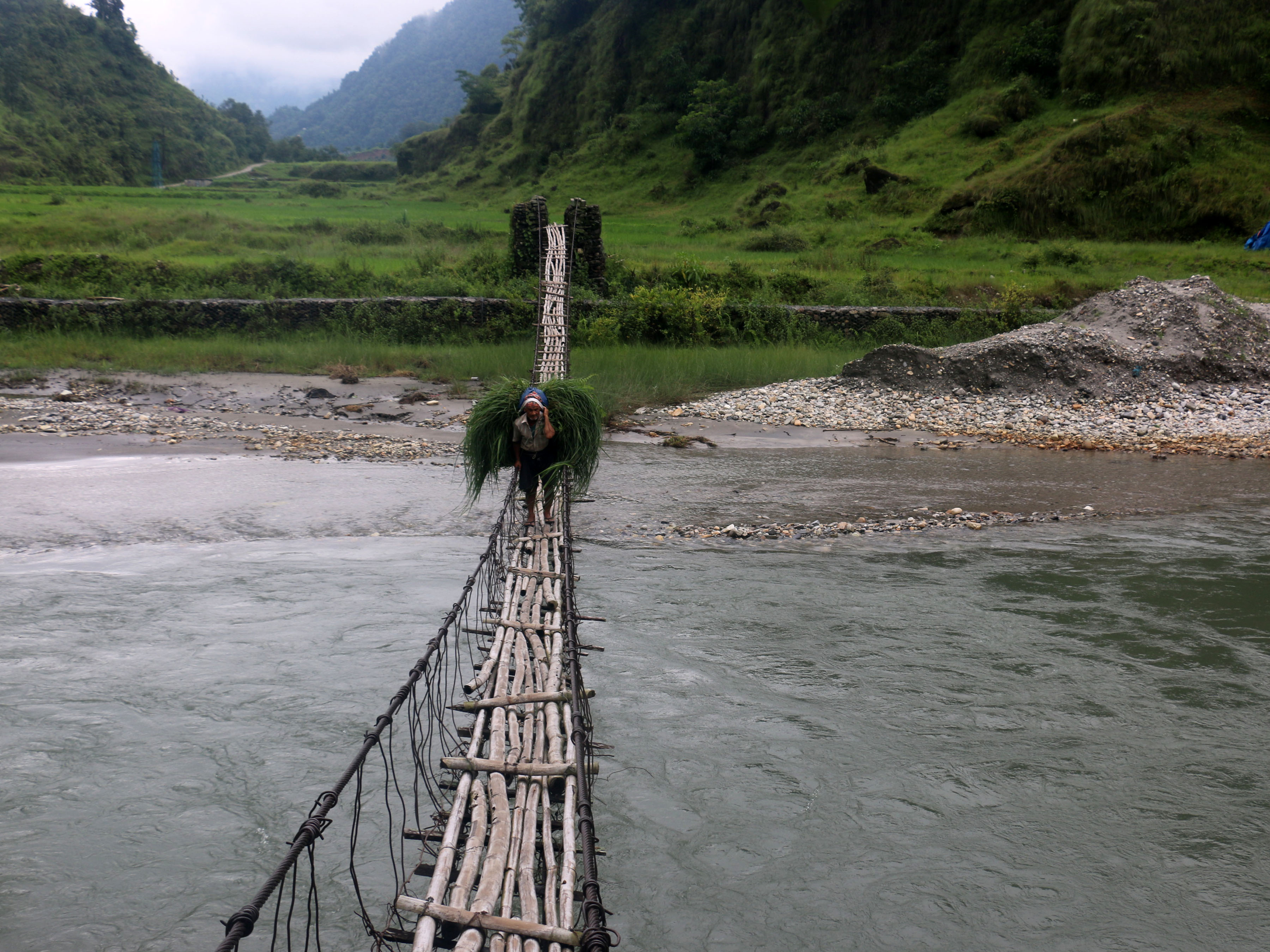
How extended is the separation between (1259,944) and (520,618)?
2996 mm

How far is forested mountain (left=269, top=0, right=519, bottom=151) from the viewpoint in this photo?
84.6 m

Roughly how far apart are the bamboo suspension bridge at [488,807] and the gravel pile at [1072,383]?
7168 mm

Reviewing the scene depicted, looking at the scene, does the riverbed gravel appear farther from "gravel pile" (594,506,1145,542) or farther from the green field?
the green field

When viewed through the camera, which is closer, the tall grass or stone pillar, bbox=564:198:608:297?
the tall grass

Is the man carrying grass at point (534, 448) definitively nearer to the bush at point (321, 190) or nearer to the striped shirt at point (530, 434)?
the striped shirt at point (530, 434)

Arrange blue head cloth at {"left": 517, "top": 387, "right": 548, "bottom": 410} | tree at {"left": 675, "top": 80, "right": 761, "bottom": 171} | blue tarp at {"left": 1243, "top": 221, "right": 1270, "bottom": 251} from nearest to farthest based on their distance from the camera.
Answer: blue head cloth at {"left": 517, "top": 387, "right": 548, "bottom": 410} → blue tarp at {"left": 1243, "top": 221, "right": 1270, "bottom": 251} → tree at {"left": 675, "top": 80, "right": 761, "bottom": 171}

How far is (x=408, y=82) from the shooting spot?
90.9m

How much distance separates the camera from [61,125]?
34.9 m

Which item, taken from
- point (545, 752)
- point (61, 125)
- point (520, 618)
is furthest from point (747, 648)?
point (61, 125)

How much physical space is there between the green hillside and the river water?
7249 mm

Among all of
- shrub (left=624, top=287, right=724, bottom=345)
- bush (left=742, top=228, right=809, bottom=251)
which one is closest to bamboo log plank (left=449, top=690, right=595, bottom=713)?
shrub (left=624, top=287, right=724, bottom=345)

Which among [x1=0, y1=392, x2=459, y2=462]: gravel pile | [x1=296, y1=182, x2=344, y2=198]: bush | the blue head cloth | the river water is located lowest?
the river water

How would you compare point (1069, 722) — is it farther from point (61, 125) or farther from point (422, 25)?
point (422, 25)

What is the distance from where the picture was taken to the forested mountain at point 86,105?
33.1 meters
